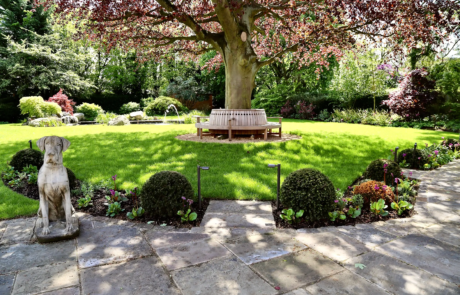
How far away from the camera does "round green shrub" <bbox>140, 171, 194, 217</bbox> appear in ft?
13.1

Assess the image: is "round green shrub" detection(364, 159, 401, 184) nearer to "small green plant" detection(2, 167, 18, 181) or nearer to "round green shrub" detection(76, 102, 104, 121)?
"small green plant" detection(2, 167, 18, 181)

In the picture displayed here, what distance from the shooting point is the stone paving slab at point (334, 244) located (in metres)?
3.00

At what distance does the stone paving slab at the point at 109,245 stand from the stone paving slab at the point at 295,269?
1256 millimetres

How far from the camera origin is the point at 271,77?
28391 millimetres

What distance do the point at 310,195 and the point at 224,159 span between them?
385cm

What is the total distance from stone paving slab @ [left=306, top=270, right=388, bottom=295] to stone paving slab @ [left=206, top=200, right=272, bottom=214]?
179 cm

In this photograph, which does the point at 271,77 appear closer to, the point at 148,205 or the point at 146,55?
the point at 146,55

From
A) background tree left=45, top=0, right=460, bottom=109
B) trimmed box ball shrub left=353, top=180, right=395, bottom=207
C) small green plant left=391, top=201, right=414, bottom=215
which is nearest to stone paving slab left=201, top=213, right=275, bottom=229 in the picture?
trimmed box ball shrub left=353, top=180, right=395, bottom=207

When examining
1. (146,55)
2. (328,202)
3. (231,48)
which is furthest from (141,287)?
(146,55)

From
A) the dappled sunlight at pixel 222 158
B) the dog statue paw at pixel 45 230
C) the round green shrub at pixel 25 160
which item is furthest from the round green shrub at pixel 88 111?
the dog statue paw at pixel 45 230

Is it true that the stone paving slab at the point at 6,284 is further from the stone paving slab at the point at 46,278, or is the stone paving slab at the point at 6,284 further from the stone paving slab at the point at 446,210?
the stone paving slab at the point at 446,210

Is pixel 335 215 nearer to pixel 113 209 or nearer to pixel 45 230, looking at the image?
pixel 113 209

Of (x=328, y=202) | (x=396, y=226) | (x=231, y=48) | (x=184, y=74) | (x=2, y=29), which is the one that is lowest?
(x=396, y=226)

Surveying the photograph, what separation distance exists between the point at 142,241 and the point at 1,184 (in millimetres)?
4182
